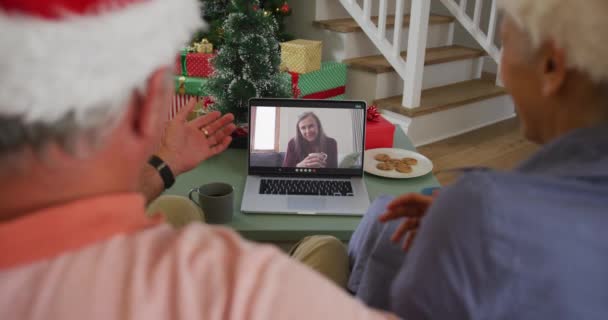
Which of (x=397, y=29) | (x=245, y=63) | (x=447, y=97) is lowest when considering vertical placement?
(x=447, y=97)

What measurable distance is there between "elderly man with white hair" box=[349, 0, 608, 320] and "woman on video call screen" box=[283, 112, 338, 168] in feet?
2.33

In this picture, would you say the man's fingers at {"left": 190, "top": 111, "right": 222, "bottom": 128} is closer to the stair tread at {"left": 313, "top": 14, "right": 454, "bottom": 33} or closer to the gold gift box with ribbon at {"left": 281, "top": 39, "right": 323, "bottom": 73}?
the gold gift box with ribbon at {"left": 281, "top": 39, "right": 323, "bottom": 73}

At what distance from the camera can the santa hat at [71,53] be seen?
442 mm

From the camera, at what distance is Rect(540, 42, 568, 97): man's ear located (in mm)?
709

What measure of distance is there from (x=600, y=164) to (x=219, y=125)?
891 mm

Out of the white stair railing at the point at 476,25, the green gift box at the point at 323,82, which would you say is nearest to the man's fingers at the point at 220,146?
the green gift box at the point at 323,82

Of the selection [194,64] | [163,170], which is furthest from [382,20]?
[163,170]

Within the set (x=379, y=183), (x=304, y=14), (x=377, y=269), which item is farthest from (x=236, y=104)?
(x=304, y=14)

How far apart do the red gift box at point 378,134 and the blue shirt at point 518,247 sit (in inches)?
36.1

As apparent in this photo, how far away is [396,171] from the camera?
56.5 inches

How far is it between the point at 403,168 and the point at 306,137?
0.28 m

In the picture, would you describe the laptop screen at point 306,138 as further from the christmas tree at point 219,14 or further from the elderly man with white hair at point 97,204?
the christmas tree at point 219,14

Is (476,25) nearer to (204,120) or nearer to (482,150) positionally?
(482,150)

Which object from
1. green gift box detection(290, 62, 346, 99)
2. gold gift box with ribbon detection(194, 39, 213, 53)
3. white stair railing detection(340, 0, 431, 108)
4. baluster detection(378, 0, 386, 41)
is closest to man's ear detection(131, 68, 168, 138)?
green gift box detection(290, 62, 346, 99)
